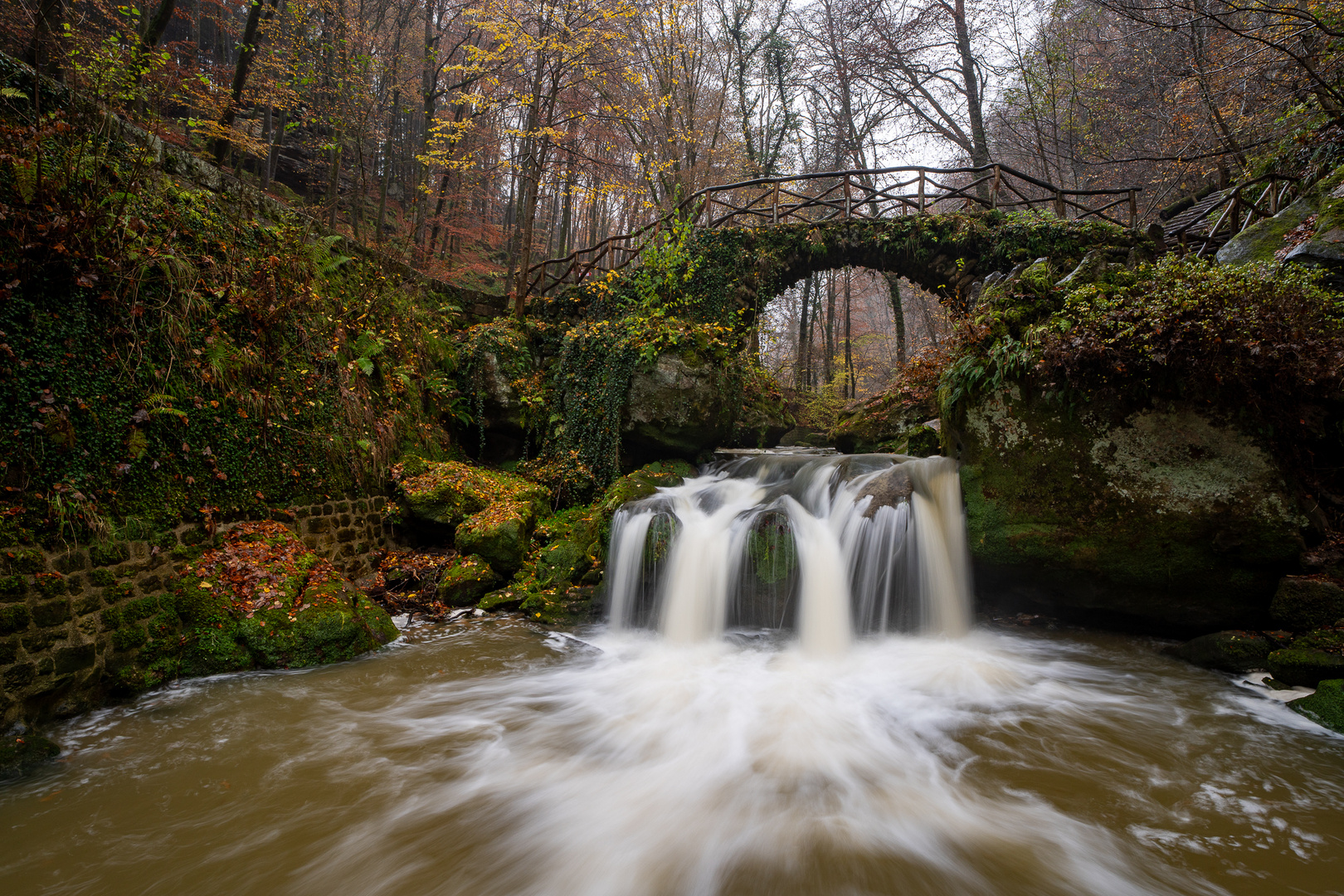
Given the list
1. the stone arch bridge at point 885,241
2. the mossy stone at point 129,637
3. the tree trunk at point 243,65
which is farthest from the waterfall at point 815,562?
the tree trunk at point 243,65

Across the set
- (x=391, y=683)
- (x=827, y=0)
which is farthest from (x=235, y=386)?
(x=827, y=0)

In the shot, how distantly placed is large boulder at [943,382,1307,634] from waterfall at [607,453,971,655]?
51cm

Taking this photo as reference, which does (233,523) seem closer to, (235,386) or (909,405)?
(235,386)

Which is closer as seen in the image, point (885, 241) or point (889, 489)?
point (889, 489)

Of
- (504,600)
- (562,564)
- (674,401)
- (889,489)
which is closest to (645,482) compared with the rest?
(674,401)

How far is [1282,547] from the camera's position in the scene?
15.8ft

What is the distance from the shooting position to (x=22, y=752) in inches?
127

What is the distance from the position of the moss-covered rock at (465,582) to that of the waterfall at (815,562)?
5.33 ft

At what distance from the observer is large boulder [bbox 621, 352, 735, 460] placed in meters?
9.27

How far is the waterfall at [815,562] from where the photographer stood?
625 centimetres

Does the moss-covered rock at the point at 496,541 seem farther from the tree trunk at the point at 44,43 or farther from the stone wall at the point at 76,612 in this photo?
the tree trunk at the point at 44,43

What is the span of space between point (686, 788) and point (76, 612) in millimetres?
4505

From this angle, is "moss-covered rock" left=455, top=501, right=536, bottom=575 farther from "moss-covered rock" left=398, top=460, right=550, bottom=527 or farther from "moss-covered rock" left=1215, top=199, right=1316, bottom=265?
"moss-covered rock" left=1215, top=199, right=1316, bottom=265

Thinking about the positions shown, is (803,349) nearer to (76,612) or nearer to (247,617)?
(247,617)
